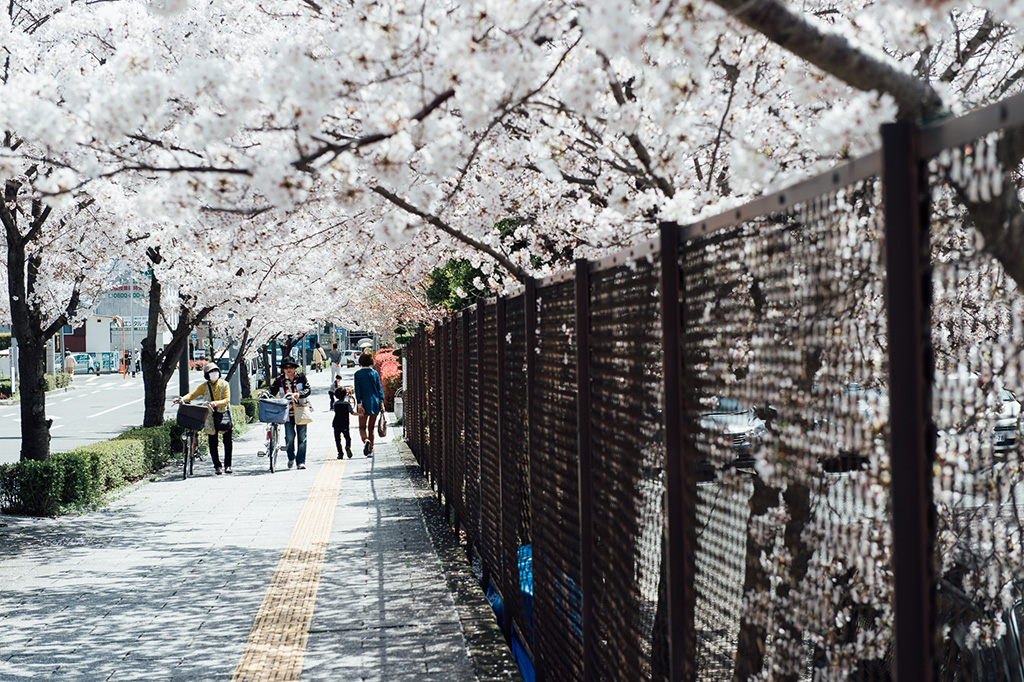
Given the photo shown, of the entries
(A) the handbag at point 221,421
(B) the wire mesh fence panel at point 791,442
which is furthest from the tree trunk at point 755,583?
(A) the handbag at point 221,421

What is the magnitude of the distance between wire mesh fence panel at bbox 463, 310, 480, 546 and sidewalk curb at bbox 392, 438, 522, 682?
0.36 m

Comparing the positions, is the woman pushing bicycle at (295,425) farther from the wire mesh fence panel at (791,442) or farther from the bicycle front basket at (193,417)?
the wire mesh fence panel at (791,442)

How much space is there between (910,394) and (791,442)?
0.51m

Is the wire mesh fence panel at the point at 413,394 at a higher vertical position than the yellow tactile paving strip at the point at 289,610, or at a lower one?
higher

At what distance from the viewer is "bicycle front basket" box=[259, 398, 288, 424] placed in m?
15.1

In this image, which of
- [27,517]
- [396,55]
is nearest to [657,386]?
[396,55]

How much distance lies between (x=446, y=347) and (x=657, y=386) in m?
6.67

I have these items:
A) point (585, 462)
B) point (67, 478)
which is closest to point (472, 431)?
point (585, 462)

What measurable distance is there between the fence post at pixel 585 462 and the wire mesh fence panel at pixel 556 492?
10cm

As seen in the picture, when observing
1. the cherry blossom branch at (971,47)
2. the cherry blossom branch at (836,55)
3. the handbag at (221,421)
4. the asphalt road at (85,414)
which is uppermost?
the cherry blossom branch at (971,47)

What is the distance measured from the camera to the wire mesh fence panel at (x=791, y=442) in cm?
172

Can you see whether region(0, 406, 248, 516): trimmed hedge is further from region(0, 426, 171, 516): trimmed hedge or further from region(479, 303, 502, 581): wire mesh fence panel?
region(479, 303, 502, 581): wire mesh fence panel

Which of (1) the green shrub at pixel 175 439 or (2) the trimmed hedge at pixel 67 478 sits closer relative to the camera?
(2) the trimmed hedge at pixel 67 478

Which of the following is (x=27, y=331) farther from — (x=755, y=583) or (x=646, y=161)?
(x=755, y=583)
